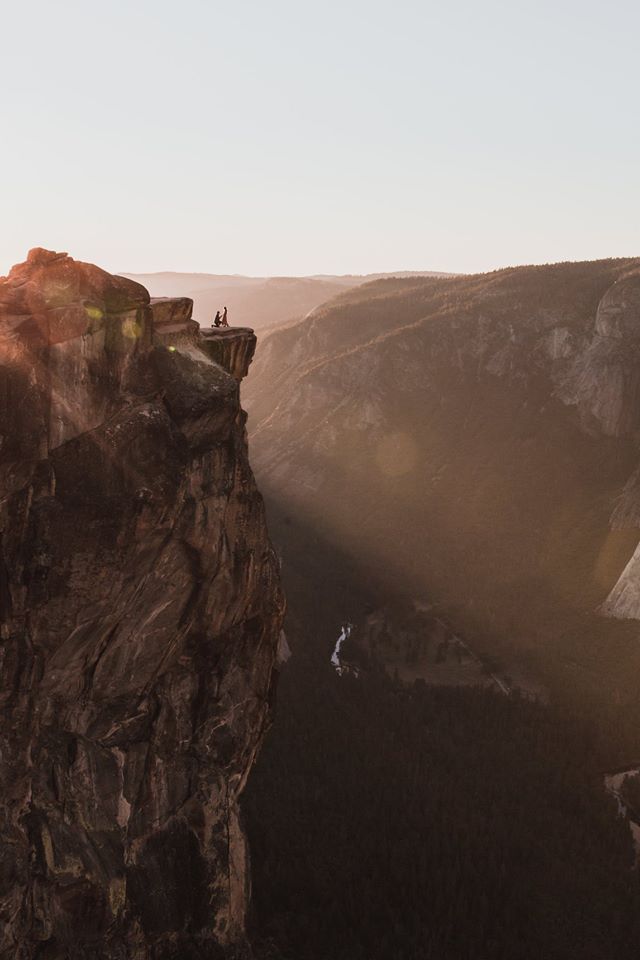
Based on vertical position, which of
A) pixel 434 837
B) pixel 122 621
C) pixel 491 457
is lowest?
pixel 434 837

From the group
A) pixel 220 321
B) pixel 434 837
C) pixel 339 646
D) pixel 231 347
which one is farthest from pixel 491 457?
pixel 231 347

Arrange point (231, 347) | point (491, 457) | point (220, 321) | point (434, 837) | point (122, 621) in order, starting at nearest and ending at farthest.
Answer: point (122, 621), point (231, 347), point (220, 321), point (434, 837), point (491, 457)

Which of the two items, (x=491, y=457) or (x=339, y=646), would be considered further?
(x=491, y=457)

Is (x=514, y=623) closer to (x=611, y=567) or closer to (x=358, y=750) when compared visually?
(x=611, y=567)

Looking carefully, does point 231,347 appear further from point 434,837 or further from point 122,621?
point 434,837

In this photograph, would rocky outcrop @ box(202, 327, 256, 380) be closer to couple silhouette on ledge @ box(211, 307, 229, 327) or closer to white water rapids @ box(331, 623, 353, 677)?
couple silhouette on ledge @ box(211, 307, 229, 327)

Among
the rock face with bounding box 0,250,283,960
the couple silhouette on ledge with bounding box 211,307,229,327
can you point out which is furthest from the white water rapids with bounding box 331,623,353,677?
the couple silhouette on ledge with bounding box 211,307,229,327

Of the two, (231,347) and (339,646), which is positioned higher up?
(231,347)
